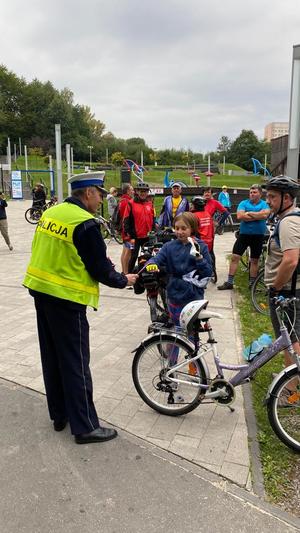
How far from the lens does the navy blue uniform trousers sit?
2.84 meters

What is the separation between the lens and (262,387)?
3.85 meters

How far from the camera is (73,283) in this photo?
2789 mm

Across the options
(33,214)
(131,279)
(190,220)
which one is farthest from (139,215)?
(33,214)

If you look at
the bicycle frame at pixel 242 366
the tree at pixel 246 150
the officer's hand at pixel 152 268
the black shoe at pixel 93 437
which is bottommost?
the black shoe at pixel 93 437

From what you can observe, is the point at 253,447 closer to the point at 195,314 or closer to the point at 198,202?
the point at 195,314

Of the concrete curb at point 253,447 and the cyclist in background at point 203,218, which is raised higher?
the cyclist in background at point 203,218

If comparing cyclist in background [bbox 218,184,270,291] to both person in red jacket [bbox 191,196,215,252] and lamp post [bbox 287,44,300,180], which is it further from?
lamp post [bbox 287,44,300,180]

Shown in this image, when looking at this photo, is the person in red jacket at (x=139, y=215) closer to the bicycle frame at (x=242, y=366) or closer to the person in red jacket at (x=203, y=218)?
the person in red jacket at (x=203, y=218)

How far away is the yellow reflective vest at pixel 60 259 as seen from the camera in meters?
2.73

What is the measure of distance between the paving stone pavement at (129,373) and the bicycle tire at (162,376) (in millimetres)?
97

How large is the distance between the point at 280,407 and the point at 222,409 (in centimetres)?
62

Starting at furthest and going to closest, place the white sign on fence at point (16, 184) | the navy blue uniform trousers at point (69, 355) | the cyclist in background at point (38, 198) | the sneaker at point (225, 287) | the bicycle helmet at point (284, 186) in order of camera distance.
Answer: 1. the white sign on fence at point (16, 184)
2. the cyclist in background at point (38, 198)
3. the sneaker at point (225, 287)
4. the bicycle helmet at point (284, 186)
5. the navy blue uniform trousers at point (69, 355)

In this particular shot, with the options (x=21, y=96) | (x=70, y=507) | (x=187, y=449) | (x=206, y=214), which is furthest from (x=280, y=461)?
(x=21, y=96)

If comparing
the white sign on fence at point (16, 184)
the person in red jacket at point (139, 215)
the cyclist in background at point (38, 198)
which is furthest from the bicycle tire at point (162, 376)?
the white sign on fence at point (16, 184)
